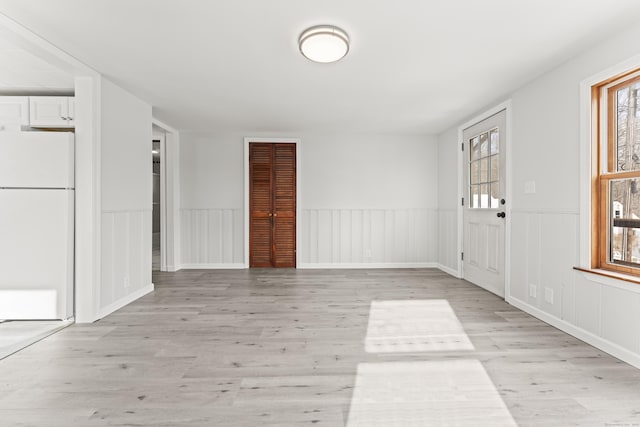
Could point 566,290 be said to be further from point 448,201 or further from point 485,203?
point 448,201

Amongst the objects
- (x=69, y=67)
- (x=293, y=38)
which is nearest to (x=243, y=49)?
(x=293, y=38)

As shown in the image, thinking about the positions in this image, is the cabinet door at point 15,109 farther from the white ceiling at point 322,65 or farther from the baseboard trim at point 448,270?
the baseboard trim at point 448,270

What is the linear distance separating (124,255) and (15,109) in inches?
69.5

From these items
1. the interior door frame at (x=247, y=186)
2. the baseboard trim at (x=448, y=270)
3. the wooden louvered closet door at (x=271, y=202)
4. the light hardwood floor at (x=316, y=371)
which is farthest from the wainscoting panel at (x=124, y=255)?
→ the baseboard trim at (x=448, y=270)

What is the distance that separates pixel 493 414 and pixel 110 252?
3.35m

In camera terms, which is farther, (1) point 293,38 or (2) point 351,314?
(2) point 351,314

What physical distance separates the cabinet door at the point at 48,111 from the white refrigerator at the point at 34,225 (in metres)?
0.42

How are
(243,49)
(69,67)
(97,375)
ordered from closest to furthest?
(97,375) → (243,49) → (69,67)

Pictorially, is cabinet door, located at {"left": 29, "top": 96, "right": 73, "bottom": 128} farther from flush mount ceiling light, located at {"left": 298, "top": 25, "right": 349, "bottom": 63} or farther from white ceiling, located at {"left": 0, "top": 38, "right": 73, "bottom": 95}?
flush mount ceiling light, located at {"left": 298, "top": 25, "right": 349, "bottom": 63}

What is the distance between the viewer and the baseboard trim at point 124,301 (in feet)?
9.92

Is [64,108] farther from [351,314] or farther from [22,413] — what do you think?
[351,314]

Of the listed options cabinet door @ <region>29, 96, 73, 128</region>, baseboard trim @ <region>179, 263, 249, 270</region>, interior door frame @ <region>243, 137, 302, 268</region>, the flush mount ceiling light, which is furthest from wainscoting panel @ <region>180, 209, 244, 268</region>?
the flush mount ceiling light

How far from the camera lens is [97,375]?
6.43 ft

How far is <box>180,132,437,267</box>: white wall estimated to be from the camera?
5328 mm
